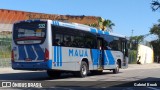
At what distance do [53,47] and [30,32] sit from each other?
4.73ft

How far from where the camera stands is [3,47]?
3481 cm

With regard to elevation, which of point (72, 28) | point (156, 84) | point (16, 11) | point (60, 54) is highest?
point (16, 11)

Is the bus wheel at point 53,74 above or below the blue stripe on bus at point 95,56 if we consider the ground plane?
below

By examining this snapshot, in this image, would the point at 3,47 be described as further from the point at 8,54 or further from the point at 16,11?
the point at 16,11

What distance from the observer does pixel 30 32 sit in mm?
21453

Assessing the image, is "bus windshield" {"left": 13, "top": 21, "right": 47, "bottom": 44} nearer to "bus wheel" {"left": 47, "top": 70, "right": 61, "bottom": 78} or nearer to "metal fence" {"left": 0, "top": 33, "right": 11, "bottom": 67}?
"bus wheel" {"left": 47, "top": 70, "right": 61, "bottom": 78}

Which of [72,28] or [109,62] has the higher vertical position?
[72,28]

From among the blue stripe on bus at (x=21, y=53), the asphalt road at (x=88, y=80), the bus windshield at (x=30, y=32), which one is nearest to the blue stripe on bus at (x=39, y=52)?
the bus windshield at (x=30, y=32)

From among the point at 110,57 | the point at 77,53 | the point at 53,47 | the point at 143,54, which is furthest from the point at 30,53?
the point at 143,54

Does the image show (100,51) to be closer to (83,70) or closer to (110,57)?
(110,57)

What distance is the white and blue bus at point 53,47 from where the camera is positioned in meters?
21.1

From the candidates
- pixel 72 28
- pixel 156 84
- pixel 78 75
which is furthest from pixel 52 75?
pixel 156 84

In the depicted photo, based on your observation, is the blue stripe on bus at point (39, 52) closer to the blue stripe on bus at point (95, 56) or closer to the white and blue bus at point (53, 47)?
the white and blue bus at point (53, 47)

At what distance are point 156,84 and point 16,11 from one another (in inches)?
2861
